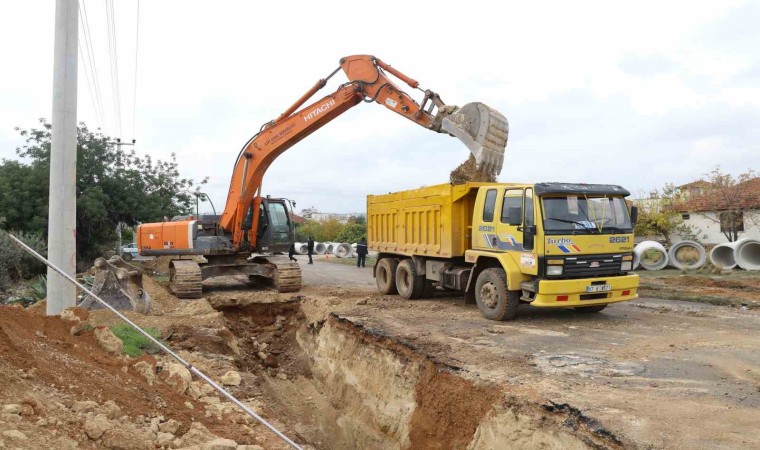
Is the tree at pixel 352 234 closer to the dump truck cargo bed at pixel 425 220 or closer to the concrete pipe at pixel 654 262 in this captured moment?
the concrete pipe at pixel 654 262

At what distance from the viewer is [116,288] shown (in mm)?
10250

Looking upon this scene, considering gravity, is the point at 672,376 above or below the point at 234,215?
below

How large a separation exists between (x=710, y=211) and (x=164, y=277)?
84.8ft

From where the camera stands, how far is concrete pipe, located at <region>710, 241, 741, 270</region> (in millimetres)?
18812

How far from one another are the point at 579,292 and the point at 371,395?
382cm

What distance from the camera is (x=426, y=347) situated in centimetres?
806

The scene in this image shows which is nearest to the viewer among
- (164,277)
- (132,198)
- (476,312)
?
(476,312)

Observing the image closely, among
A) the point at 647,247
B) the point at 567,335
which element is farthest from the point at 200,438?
the point at 647,247

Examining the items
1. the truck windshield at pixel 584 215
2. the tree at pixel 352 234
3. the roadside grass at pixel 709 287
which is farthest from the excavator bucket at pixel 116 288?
the tree at pixel 352 234

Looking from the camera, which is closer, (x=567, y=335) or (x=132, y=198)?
(x=567, y=335)

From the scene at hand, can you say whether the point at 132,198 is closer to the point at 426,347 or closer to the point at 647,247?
the point at 426,347

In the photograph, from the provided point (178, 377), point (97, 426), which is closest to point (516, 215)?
point (178, 377)

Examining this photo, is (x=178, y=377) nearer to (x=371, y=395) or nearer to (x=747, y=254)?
(x=371, y=395)

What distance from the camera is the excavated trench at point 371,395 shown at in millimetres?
5625
